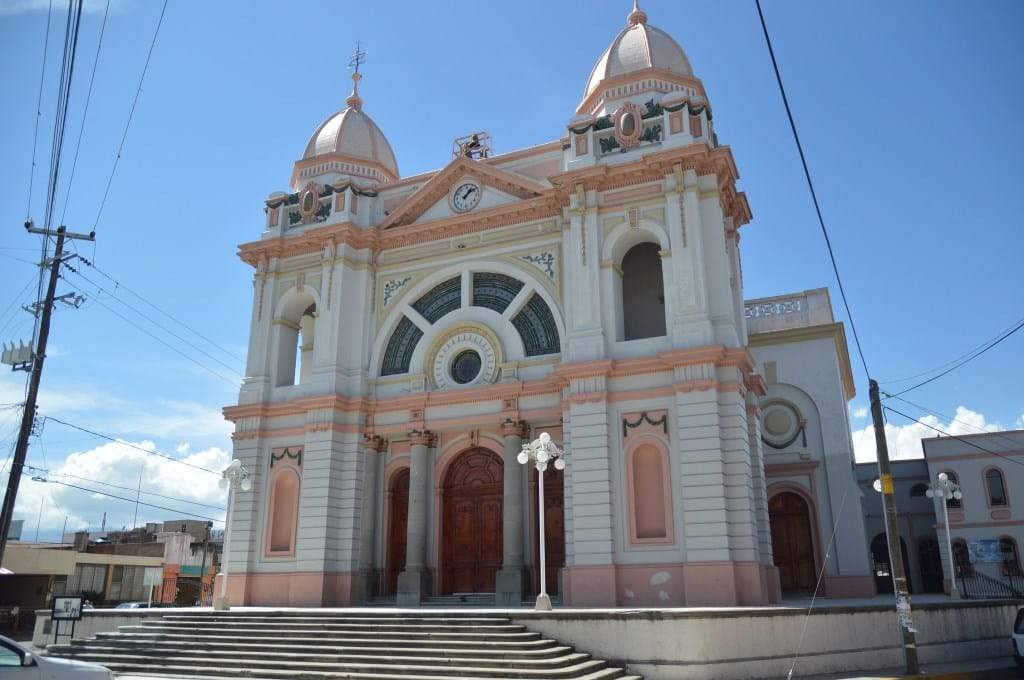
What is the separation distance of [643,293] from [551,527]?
7564 millimetres

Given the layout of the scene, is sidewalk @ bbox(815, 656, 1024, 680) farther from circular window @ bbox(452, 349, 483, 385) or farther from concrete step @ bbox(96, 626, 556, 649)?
circular window @ bbox(452, 349, 483, 385)

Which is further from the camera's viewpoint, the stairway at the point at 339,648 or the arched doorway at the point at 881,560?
the arched doorway at the point at 881,560

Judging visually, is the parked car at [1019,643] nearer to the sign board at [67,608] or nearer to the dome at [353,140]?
the sign board at [67,608]

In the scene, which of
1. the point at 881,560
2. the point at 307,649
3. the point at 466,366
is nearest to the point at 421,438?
the point at 466,366

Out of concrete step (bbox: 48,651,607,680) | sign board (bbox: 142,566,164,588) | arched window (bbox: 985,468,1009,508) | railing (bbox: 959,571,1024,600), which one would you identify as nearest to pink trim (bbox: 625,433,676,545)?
concrete step (bbox: 48,651,607,680)

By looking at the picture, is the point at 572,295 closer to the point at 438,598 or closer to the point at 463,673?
the point at 438,598

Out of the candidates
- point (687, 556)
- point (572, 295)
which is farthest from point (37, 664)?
point (572, 295)

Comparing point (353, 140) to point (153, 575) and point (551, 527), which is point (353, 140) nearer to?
point (551, 527)

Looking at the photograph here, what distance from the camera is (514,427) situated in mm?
22609

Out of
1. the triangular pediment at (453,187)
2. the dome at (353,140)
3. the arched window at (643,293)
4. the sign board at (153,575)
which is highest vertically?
the dome at (353,140)

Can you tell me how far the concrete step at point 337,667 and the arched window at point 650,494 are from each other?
5.51 meters

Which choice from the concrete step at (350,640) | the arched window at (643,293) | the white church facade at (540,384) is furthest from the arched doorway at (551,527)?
the concrete step at (350,640)

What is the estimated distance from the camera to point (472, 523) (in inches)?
935

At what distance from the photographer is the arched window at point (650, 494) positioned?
1975cm
